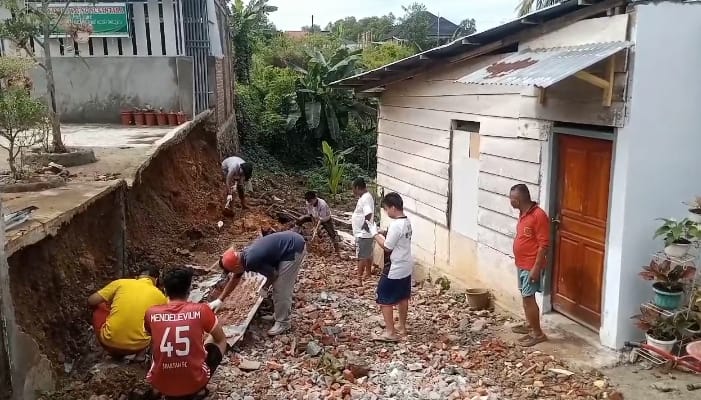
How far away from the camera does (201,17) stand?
1569 centimetres

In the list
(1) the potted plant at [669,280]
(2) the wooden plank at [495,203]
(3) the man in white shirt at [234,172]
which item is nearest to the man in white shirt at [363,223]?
(2) the wooden plank at [495,203]

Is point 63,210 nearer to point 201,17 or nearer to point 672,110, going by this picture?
point 672,110

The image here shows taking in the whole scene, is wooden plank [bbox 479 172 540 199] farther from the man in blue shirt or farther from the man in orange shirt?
the man in blue shirt

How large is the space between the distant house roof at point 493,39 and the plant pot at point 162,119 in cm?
572

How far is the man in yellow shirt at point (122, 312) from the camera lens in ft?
18.5

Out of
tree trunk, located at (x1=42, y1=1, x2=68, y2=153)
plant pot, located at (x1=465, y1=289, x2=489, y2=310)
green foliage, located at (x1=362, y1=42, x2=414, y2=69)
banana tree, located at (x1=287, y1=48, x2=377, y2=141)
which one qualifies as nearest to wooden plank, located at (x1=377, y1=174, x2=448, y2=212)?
plant pot, located at (x1=465, y1=289, x2=489, y2=310)

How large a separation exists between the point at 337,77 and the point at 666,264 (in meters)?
16.2

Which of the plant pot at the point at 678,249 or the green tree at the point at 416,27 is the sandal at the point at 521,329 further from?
the green tree at the point at 416,27

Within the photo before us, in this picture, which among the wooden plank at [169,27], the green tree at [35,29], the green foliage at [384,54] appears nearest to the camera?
the green tree at [35,29]

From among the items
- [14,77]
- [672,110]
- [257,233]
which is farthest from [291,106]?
[672,110]

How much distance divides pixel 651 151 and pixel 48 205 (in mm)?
6266

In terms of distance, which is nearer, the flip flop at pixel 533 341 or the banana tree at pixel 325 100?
the flip flop at pixel 533 341

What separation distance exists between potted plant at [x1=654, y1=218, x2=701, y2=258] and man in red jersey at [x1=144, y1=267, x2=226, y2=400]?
428 cm

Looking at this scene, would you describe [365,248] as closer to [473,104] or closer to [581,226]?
[473,104]
